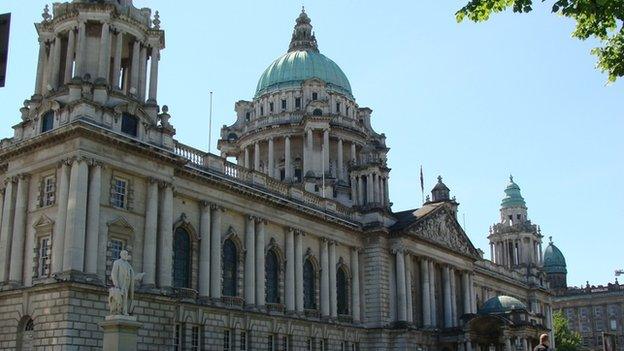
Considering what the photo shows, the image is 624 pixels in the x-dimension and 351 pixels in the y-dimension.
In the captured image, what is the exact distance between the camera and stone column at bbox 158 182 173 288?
41.3 metres

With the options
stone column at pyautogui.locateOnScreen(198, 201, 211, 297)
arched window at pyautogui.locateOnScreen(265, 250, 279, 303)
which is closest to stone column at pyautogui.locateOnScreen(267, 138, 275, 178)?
arched window at pyautogui.locateOnScreen(265, 250, 279, 303)

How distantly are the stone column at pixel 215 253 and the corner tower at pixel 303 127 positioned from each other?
23.5 meters

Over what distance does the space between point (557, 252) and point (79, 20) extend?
116 m

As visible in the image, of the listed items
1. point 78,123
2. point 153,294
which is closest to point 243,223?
point 153,294

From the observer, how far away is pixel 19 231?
39.7 m

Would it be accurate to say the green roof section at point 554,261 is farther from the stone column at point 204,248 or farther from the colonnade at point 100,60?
the colonnade at point 100,60

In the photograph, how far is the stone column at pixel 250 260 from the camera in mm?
48906

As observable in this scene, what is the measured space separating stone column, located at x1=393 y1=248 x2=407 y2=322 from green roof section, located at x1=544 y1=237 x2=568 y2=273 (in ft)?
278

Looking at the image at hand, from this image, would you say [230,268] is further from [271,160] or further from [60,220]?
[271,160]

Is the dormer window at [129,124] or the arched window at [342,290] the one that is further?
the arched window at [342,290]

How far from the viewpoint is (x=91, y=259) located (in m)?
37.2

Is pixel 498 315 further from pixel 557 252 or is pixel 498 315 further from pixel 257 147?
pixel 557 252

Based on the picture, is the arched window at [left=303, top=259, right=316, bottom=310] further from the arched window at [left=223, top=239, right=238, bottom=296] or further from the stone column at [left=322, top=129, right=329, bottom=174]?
the stone column at [left=322, top=129, right=329, bottom=174]

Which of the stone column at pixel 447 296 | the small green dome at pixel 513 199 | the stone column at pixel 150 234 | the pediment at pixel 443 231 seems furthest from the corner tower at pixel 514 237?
the stone column at pixel 150 234
